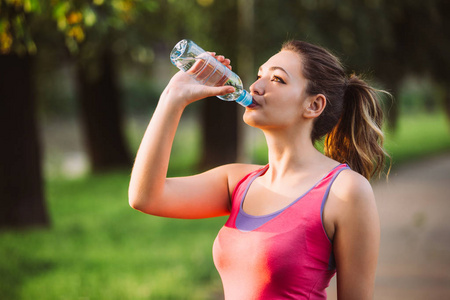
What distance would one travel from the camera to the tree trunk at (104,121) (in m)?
14.1

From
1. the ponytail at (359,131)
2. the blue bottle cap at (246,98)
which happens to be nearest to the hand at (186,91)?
the blue bottle cap at (246,98)

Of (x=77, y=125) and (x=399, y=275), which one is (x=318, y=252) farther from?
(x=77, y=125)

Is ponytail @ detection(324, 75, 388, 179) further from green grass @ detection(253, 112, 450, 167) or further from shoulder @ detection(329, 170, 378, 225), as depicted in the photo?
green grass @ detection(253, 112, 450, 167)

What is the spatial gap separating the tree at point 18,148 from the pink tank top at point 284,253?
6825mm

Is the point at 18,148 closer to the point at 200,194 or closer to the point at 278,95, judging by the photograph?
the point at 200,194

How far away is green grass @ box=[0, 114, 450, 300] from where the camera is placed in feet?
19.0

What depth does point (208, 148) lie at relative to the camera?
44.3 ft

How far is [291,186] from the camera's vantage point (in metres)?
2.22

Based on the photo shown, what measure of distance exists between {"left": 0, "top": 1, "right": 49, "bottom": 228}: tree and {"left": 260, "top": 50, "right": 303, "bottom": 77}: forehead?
669cm

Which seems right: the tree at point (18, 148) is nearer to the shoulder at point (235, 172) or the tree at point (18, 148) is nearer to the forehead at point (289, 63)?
the shoulder at point (235, 172)

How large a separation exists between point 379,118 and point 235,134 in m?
10.9

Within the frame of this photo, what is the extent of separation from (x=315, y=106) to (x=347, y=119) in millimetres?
255

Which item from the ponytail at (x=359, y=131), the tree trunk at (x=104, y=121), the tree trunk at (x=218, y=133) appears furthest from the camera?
the tree trunk at (x=104, y=121)

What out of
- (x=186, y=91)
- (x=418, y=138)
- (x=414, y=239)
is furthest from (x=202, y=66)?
(x=418, y=138)
